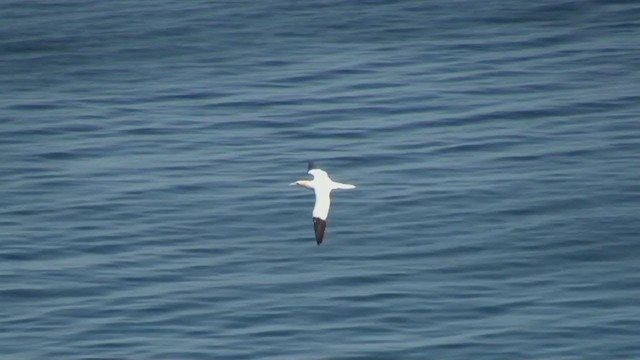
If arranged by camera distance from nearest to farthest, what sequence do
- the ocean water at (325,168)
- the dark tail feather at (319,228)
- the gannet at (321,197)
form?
the dark tail feather at (319,228)
the gannet at (321,197)
the ocean water at (325,168)

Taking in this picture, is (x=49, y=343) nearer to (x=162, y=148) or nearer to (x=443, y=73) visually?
(x=162, y=148)

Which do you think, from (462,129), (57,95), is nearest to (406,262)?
(462,129)

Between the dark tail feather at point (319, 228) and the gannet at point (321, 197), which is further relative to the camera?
the gannet at point (321, 197)

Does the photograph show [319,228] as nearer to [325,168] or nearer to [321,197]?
[321,197]

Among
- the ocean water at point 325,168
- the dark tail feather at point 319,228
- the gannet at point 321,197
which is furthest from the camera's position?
the ocean water at point 325,168

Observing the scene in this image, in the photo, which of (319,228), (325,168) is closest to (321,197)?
(319,228)

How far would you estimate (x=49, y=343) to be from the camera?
1235 inches

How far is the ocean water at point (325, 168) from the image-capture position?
32219 millimetres

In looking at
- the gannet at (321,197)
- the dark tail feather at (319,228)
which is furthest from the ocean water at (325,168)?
the dark tail feather at (319,228)

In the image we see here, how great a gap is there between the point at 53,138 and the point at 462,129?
985cm

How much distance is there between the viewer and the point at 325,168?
128ft

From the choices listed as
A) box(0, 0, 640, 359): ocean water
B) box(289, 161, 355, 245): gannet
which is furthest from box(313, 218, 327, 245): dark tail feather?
box(0, 0, 640, 359): ocean water

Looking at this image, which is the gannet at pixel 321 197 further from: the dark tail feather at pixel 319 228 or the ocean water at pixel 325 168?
the ocean water at pixel 325 168

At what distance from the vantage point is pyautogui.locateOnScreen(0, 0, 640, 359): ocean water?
3222 centimetres
